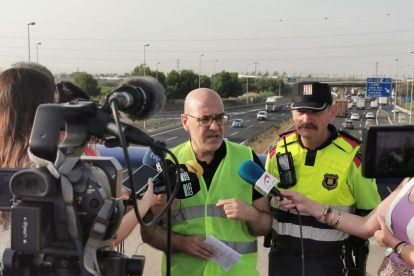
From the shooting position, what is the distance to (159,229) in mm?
2910

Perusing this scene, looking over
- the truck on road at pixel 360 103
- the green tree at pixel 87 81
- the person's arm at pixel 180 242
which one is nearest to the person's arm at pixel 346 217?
the person's arm at pixel 180 242

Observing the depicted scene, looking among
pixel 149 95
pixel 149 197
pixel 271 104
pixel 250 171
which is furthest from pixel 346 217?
pixel 271 104

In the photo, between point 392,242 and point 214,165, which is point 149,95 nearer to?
point 214,165

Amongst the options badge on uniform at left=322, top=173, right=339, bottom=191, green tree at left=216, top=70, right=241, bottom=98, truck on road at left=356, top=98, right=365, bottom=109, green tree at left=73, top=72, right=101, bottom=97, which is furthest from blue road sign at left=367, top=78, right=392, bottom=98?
truck on road at left=356, top=98, right=365, bottom=109

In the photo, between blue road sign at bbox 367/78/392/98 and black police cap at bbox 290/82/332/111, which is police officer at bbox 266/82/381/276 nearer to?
black police cap at bbox 290/82/332/111

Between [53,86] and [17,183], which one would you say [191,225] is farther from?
[17,183]

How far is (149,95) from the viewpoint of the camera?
178 centimetres

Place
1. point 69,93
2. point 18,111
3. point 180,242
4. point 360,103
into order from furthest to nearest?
point 360,103, point 69,93, point 180,242, point 18,111

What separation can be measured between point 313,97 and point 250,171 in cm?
87

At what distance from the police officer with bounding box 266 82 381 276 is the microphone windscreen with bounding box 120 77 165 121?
1.62m

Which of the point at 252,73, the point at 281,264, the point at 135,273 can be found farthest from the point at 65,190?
the point at 252,73

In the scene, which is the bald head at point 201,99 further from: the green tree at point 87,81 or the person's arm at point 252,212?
the green tree at point 87,81

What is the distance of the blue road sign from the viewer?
34.8m

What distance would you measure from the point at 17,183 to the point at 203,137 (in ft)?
5.32
